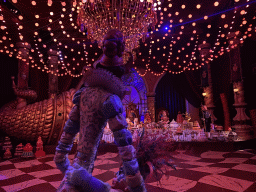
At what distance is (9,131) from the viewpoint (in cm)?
354

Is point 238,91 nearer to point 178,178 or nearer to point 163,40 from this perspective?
point 163,40

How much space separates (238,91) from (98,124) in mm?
5846

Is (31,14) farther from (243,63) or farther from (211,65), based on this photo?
(243,63)

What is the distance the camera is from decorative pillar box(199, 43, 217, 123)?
6.37m

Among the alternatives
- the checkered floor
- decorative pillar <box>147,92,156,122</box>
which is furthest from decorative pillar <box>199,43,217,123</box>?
the checkered floor

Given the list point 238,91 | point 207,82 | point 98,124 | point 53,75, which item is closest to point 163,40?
point 207,82

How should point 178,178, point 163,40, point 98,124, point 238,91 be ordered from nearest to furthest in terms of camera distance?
point 98,124 < point 178,178 < point 238,91 < point 163,40

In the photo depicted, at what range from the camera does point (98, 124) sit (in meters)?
0.98

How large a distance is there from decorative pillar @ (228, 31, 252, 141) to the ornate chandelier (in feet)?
11.8

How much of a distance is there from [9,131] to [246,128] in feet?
21.3

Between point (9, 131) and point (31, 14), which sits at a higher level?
point (31, 14)

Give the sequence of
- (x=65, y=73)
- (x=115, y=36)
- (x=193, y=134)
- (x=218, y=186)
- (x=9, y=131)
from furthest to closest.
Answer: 1. (x=65, y=73)
2. (x=193, y=134)
3. (x=9, y=131)
4. (x=218, y=186)
5. (x=115, y=36)

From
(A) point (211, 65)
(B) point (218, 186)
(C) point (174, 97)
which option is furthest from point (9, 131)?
(C) point (174, 97)

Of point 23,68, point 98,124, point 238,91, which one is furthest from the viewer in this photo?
point 23,68
